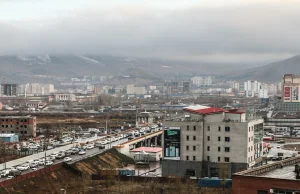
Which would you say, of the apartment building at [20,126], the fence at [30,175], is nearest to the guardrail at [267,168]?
the fence at [30,175]

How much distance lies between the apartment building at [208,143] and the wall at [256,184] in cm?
1305

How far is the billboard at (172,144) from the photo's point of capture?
33.2 metres

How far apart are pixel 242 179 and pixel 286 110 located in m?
80.2

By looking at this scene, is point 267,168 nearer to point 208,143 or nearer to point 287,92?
point 208,143

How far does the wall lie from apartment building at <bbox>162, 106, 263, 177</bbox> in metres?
13.1

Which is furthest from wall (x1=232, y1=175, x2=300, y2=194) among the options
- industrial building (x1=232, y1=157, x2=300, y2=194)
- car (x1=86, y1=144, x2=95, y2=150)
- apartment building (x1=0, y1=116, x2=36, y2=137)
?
apartment building (x1=0, y1=116, x2=36, y2=137)

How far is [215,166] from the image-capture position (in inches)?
1280

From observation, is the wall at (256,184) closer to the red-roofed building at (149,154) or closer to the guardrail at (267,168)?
the guardrail at (267,168)

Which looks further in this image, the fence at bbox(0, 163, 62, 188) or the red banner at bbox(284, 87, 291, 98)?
the red banner at bbox(284, 87, 291, 98)

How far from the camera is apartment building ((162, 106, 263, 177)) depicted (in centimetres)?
3212

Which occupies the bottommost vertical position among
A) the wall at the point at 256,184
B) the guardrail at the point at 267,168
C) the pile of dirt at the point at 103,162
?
the pile of dirt at the point at 103,162

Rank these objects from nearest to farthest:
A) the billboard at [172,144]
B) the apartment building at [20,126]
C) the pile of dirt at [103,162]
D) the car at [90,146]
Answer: the billboard at [172,144]
the pile of dirt at [103,162]
the car at [90,146]
the apartment building at [20,126]

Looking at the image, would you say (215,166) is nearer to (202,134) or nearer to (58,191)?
(202,134)

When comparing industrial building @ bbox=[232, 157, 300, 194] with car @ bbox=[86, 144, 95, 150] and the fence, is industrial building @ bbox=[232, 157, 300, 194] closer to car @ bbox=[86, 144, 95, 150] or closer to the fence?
the fence
